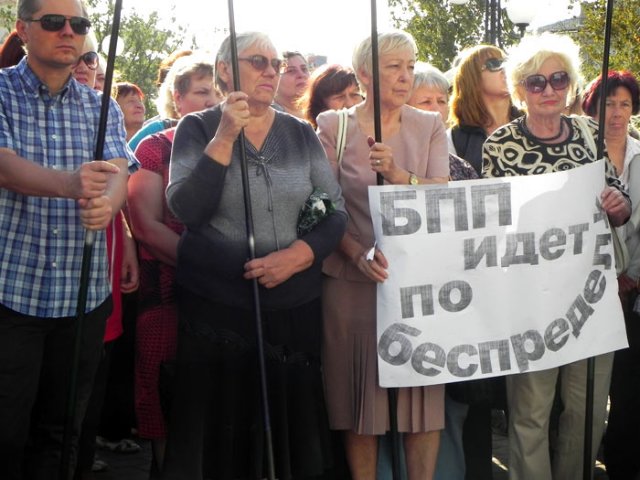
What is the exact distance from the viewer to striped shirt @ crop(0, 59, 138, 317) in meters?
3.90

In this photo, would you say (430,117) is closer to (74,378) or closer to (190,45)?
(74,378)

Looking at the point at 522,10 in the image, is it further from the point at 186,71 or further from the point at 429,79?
the point at 186,71

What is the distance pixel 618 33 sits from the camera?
16.5m

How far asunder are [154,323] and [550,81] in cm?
201

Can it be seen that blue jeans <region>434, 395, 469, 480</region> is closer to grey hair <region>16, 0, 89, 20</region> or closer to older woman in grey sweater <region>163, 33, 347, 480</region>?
older woman in grey sweater <region>163, 33, 347, 480</region>

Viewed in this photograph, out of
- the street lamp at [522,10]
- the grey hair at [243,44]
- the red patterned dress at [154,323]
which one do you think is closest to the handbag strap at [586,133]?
the grey hair at [243,44]

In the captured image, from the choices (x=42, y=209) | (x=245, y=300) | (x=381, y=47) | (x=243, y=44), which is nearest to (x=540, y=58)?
(x=381, y=47)

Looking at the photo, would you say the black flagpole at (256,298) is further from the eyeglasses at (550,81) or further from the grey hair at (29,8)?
the eyeglasses at (550,81)

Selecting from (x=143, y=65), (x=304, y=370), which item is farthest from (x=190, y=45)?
(x=304, y=370)

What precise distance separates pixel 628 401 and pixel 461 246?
1.42 meters

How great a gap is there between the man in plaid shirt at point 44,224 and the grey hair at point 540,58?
72.3 inches

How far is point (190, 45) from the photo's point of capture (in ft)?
85.7

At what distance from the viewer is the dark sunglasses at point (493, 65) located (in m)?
6.01

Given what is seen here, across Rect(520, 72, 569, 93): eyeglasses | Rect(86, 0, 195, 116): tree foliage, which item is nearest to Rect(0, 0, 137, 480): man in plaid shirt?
Rect(520, 72, 569, 93): eyeglasses
